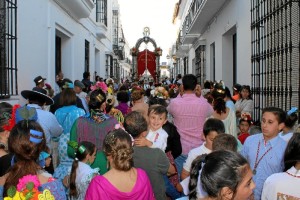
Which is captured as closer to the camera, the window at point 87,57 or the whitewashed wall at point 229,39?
the whitewashed wall at point 229,39

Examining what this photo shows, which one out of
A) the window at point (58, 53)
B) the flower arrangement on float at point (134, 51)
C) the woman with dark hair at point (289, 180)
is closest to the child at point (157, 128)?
the woman with dark hair at point (289, 180)

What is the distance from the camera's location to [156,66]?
3228 cm

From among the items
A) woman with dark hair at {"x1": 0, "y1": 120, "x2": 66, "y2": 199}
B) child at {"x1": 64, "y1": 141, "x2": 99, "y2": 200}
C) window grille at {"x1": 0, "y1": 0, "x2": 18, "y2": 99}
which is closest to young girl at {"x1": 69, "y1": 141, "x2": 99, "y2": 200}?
child at {"x1": 64, "y1": 141, "x2": 99, "y2": 200}

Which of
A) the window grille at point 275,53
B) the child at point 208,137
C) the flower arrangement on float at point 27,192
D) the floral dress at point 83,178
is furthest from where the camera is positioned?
the window grille at point 275,53

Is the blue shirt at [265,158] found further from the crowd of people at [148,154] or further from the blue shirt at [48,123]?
the blue shirt at [48,123]

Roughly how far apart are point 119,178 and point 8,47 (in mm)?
5750

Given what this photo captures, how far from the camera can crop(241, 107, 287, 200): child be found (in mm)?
3793

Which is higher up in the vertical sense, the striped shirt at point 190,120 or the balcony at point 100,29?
the balcony at point 100,29

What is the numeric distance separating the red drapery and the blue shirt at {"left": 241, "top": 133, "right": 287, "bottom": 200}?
27969mm

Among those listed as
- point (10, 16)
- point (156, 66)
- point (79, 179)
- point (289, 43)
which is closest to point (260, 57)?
point (289, 43)

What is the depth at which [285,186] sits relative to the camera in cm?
306

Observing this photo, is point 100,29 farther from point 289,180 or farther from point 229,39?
point 289,180

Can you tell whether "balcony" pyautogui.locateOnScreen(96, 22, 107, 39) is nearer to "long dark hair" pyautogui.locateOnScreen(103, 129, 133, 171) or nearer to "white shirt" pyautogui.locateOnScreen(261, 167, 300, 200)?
"long dark hair" pyautogui.locateOnScreen(103, 129, 133, 171)

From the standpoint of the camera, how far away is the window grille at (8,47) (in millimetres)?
7938
